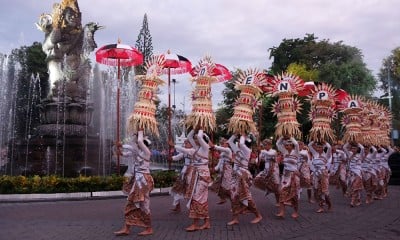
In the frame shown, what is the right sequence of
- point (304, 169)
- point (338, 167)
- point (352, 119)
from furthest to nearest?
point (338, 167) < point (352, 119) < point (304, 169)

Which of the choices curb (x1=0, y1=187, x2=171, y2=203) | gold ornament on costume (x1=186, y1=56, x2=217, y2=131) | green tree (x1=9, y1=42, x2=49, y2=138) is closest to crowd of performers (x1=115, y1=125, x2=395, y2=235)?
gold ornament on costume (x1=186, y1=56, x2=217, y2=131)

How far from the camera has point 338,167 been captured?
1542cm

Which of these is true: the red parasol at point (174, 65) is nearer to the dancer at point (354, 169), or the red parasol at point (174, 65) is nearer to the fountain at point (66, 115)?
the fountain at point (66, 115)

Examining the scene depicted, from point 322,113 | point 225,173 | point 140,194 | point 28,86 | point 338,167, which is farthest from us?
point 28,86

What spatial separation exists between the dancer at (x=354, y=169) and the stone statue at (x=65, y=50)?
35.7 ft

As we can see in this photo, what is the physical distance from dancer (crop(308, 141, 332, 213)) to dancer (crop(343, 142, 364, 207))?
4.43ft

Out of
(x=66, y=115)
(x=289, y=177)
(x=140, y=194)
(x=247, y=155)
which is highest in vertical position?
(x=66, y=115)

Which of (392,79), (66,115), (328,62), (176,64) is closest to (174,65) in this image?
(176,64)

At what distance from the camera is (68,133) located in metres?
17.8

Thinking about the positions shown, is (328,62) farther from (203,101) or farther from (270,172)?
(203,101)

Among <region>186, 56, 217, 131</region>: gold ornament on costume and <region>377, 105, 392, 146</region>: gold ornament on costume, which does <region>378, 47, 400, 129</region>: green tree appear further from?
<region>186, 56, 217, 131</region>: gold ornament on costume

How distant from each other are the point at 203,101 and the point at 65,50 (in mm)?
11363

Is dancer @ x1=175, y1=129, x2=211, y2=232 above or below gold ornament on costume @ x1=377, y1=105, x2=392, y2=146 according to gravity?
below

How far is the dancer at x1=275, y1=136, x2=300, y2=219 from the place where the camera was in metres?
10.7
